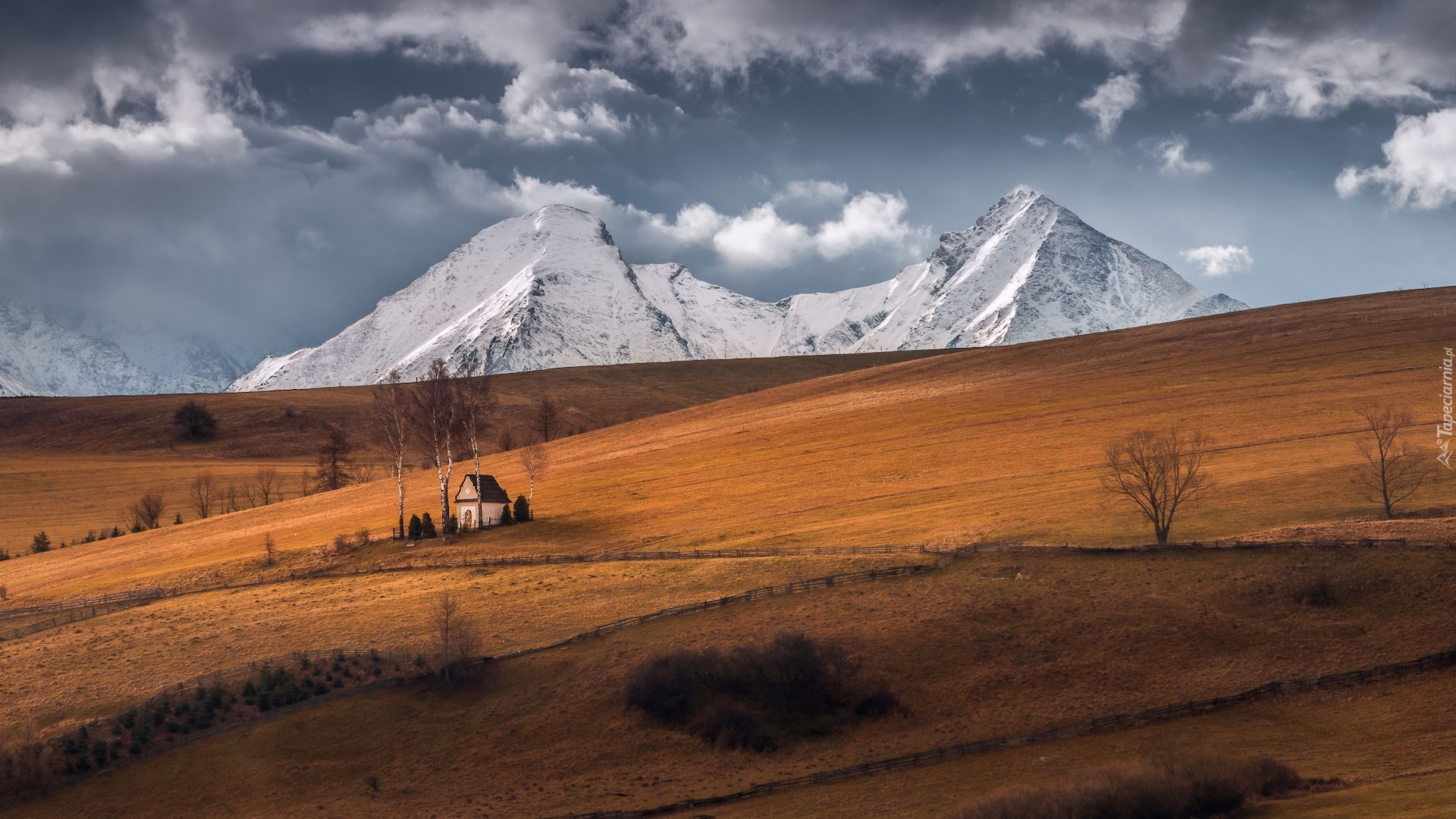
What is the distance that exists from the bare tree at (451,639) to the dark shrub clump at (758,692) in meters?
8.48

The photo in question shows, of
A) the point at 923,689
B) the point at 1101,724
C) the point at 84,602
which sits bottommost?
the point at 1101,724

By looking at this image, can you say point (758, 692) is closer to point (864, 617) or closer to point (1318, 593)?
point (864, 617)

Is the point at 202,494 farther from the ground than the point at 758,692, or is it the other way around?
the point at 202,494

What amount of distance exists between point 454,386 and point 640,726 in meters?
50.3

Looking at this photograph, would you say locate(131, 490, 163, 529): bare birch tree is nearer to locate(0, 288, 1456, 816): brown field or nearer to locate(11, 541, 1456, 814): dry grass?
locate(0, 288, 1456, 816): brown field

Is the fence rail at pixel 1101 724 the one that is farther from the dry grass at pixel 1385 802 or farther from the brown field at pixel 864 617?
the dry grass at pixel 1385 802

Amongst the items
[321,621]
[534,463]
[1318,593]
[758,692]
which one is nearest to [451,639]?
[321,621]

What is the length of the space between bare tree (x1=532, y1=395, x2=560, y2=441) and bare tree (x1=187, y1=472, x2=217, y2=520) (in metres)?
40.0

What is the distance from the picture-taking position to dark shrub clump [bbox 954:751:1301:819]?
30.4 metres

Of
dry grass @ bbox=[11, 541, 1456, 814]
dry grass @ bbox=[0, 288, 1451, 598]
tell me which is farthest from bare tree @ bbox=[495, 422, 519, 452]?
dry grass @ bbox=[11, 541, 1456, 814]

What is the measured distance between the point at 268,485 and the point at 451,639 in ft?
308

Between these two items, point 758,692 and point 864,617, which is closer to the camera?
point 758,692

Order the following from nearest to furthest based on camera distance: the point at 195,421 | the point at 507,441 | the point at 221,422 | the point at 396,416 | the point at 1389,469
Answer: the point at 1389,469, the point at 396,416, the point at 507,441, the point at 195,421, the point at 221,422

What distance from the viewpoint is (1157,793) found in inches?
1213
